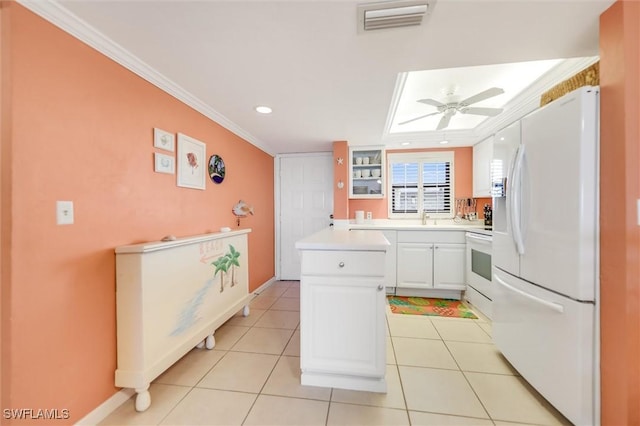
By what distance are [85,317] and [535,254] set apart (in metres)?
2.62

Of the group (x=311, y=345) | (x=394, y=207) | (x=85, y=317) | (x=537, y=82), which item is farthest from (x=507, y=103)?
(x=85, y=317)

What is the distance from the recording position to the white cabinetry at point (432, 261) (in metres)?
3.21

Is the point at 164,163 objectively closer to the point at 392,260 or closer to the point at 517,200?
the point at 517,200

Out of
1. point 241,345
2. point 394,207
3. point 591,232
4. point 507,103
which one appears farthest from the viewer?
point 394,207

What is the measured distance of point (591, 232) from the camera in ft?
4.03

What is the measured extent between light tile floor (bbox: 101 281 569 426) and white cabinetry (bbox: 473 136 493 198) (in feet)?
6.56

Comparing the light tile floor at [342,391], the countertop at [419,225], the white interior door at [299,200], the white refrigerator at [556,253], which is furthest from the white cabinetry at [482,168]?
the white interior door at [299,200]

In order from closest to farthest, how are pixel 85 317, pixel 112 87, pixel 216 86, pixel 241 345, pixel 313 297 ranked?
pixel 85 317 → pixel 112 87 → pixel 313 297 → pixel 216 86 → pixel 241 345

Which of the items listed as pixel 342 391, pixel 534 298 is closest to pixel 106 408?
pixel 342 391

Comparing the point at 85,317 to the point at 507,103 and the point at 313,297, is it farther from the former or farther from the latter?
the point at 507,103

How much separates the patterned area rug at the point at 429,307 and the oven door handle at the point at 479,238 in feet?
2.74

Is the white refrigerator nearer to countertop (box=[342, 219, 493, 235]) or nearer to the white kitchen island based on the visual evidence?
the white kitchen island

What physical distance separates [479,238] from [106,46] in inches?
142

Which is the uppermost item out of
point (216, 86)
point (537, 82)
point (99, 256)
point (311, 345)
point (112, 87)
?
point (537, 82)
